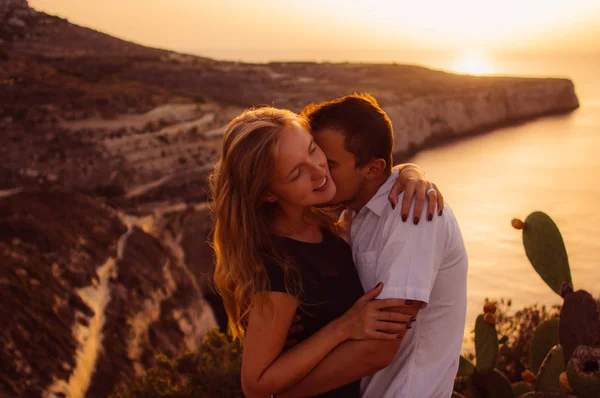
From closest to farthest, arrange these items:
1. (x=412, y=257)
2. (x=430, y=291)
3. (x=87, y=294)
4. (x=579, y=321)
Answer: (x=412, y=257)
(x=430, y=291)
(x=579, y=321)
(x=87, y=294)

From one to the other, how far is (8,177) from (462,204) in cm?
1338

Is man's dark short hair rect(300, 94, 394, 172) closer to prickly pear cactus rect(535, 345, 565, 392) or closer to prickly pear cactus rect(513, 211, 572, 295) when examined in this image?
prickly pear cactus rect(513, 211, 572, 295)

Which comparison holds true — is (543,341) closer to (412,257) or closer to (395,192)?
(395,192)

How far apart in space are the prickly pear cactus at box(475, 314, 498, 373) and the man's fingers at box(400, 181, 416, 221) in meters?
2.99

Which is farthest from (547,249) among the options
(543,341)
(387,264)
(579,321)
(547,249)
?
(387,264)

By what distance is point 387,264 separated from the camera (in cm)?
228

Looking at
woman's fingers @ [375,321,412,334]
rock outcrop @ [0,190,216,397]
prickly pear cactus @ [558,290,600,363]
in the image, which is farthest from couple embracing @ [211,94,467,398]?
rock outcrop @ [0,190,216,397]

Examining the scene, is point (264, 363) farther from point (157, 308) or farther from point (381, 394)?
point (157, 308)

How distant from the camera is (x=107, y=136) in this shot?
18172 mm

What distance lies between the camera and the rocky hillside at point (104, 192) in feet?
30.5

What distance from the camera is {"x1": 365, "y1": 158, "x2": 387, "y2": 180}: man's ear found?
2676 mm

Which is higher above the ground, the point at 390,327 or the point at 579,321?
the point at 390,327

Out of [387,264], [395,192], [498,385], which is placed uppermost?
[395,192]

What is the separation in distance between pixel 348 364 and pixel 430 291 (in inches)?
17.5
